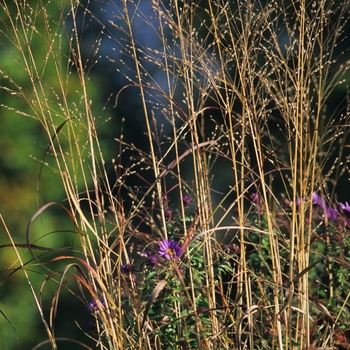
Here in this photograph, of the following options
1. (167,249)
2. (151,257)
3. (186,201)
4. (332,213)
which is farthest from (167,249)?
(332,213)

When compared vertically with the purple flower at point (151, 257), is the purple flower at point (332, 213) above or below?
below

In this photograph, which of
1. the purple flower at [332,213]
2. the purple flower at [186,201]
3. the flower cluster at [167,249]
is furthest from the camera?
the purple flower at [332,213]

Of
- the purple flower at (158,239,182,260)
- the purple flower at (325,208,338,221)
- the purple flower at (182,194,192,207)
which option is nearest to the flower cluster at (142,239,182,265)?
the purple flower at (158,239,182,260)

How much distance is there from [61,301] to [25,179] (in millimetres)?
1556

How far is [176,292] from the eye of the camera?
1.92m

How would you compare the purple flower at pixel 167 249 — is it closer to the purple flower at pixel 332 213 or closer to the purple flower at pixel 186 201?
the purple flower at pixel 186 201

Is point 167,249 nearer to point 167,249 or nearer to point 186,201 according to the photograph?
point 167,249

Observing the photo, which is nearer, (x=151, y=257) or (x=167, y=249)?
(x=167, y=249)

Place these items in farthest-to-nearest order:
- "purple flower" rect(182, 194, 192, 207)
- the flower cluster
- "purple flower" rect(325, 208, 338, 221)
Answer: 1. "purple flower" rect(325, 208, 338, 221)
2. "purple flower" rect(182, 194, 192, 207)
3. the flower cluster

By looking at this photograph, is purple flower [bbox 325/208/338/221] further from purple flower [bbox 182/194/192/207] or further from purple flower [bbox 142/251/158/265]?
purple flower [bbox 142/251/158/265]

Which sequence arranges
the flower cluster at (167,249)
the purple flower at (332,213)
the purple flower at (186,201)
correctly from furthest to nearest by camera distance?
the purple flower at (332,213) → the purple flower at (186,201) → the flower cluster at (167,249)

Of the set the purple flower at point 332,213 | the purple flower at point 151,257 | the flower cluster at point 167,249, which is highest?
the flower cluster at point 167,249

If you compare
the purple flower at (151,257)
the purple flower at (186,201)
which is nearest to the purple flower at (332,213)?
the purple flower at (186,201)

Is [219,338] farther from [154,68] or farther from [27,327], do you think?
[154,68]
